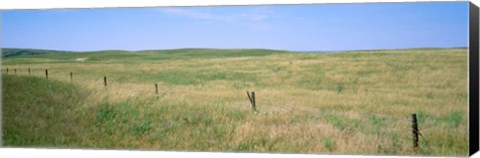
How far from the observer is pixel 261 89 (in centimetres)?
1254

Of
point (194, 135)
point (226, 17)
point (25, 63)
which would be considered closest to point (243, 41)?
point (226, 17)

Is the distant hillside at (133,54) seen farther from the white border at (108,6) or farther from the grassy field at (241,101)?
the white border at (108,6)

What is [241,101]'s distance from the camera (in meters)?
12.6

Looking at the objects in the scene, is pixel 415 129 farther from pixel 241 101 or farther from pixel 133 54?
pixel 133 54

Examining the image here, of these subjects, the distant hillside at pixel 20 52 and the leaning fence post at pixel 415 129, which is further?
the distant hillside at pixel 20 52

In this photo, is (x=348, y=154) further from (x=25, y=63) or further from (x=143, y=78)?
(x=25, y=63)

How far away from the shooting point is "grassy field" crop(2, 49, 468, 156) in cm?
1137

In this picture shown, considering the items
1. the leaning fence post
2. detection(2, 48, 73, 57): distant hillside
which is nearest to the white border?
detection(2, 48, 73, 57): distant hillside

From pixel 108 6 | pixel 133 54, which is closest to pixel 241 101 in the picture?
pixel 133 54

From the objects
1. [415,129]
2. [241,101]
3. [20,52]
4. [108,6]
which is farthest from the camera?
[20,52]

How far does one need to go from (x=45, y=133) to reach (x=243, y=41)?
3931 mm

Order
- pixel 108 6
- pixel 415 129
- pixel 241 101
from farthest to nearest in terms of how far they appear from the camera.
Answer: pixel 108 6 < pixel 241 101 < pixel 415 129

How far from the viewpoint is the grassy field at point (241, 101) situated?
11.4 meters

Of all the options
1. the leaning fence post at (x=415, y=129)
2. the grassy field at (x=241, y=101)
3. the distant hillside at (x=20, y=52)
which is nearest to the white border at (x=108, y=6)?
the grassy field at (x=241, y=101)
